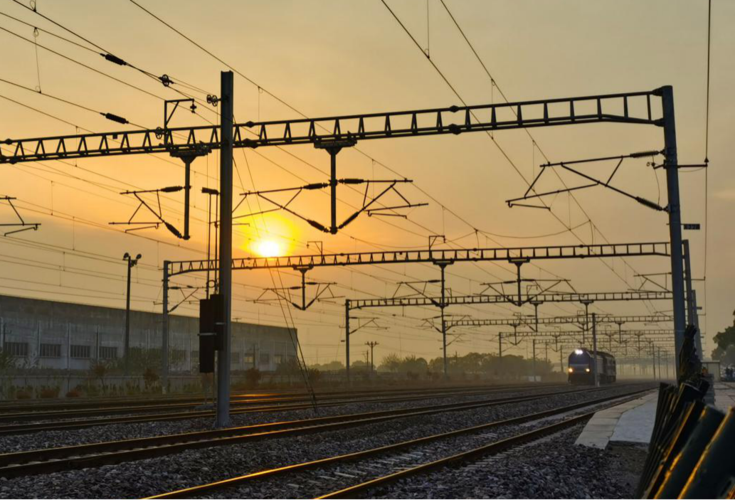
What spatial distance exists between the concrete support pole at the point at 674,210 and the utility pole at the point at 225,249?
12754 mm

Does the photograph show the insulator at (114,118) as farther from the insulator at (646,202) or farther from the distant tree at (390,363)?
the distant tree at (390,363)

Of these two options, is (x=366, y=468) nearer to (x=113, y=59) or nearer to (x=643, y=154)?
(x=113, y=59)

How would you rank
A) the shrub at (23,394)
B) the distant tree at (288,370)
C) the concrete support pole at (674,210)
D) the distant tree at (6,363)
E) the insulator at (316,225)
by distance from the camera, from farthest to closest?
1. the distant tree at (288,370)
2. the distant tree at (6,363)
3. the shrub at (23,394)
4. the insulator at (316,225)
5. the concrete support pole at (674,210)

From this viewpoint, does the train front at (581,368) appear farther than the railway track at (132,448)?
Yes

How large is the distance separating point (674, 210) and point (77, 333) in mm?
63261

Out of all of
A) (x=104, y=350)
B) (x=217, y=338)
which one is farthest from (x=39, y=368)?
(x=217, y=338)

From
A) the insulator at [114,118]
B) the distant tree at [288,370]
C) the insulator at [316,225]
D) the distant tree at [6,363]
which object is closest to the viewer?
the insulator at [114,118]

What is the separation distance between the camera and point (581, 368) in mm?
85688

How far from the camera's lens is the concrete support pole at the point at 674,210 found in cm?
2203

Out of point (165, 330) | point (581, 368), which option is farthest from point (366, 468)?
point (581, 368)

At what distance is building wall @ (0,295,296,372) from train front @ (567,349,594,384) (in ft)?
117

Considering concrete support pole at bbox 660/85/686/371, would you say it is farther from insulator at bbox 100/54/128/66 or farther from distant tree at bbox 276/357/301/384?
distant tree at bbox 276/357/301/384

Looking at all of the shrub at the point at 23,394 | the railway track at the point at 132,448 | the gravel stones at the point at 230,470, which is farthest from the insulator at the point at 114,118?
the shrub at the point at 23,394

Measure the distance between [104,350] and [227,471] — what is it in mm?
67588
